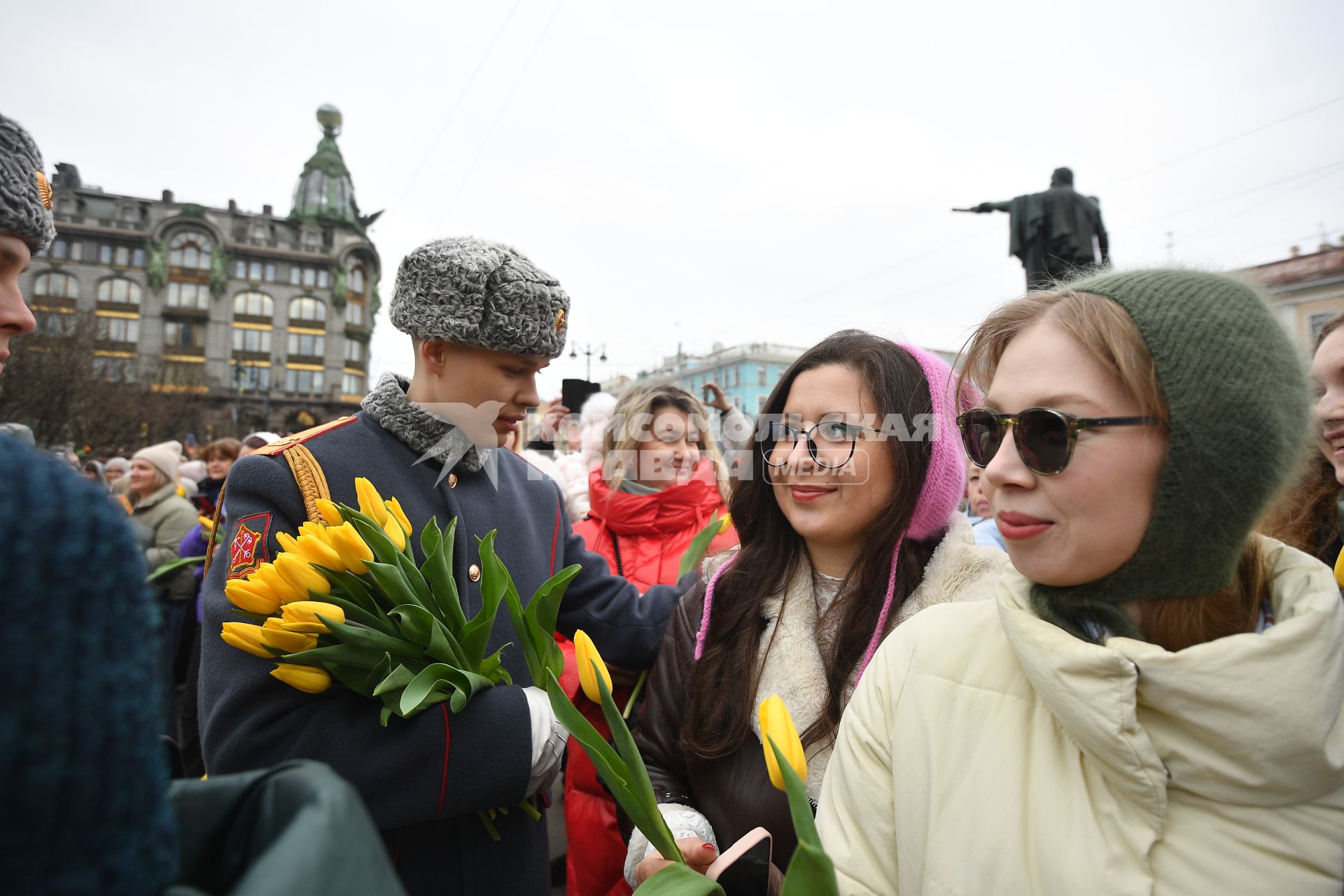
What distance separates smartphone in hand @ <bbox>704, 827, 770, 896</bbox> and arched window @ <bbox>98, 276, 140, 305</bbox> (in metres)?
63.0

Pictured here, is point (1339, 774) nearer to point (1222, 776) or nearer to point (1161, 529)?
point (1222, 776)

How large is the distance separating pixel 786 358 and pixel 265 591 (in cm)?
5591

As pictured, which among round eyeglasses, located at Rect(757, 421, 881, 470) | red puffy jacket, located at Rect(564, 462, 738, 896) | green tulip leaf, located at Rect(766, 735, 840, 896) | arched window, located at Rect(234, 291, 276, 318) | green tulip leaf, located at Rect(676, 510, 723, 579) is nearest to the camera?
green tulip leaf, located at Rect(766, 735, 840, 896)

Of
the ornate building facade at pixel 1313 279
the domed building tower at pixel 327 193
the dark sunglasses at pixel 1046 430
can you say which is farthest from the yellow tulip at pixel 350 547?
the domed building tower at pixel 327 193

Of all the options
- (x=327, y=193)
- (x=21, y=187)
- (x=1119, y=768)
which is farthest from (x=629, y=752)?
(x=327, y=193)

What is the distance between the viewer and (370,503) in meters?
1.43

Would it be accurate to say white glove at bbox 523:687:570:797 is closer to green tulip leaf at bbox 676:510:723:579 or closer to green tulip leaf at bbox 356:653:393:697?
green tulip leaf at bbox 356:653:393:697

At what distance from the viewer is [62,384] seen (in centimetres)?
1786

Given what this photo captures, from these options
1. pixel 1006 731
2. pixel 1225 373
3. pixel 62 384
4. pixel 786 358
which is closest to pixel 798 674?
pixel 1006 731

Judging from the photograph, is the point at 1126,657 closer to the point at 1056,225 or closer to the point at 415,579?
the point at 415,579

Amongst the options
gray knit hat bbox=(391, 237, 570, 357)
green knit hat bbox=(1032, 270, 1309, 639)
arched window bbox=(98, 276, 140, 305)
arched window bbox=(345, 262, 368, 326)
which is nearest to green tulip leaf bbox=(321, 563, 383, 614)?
gray knit hat bbox=(391, 237, 570, 357)

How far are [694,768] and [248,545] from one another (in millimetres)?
1055

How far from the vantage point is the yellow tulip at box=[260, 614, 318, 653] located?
1.23m

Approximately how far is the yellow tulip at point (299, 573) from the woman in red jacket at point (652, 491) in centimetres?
114
